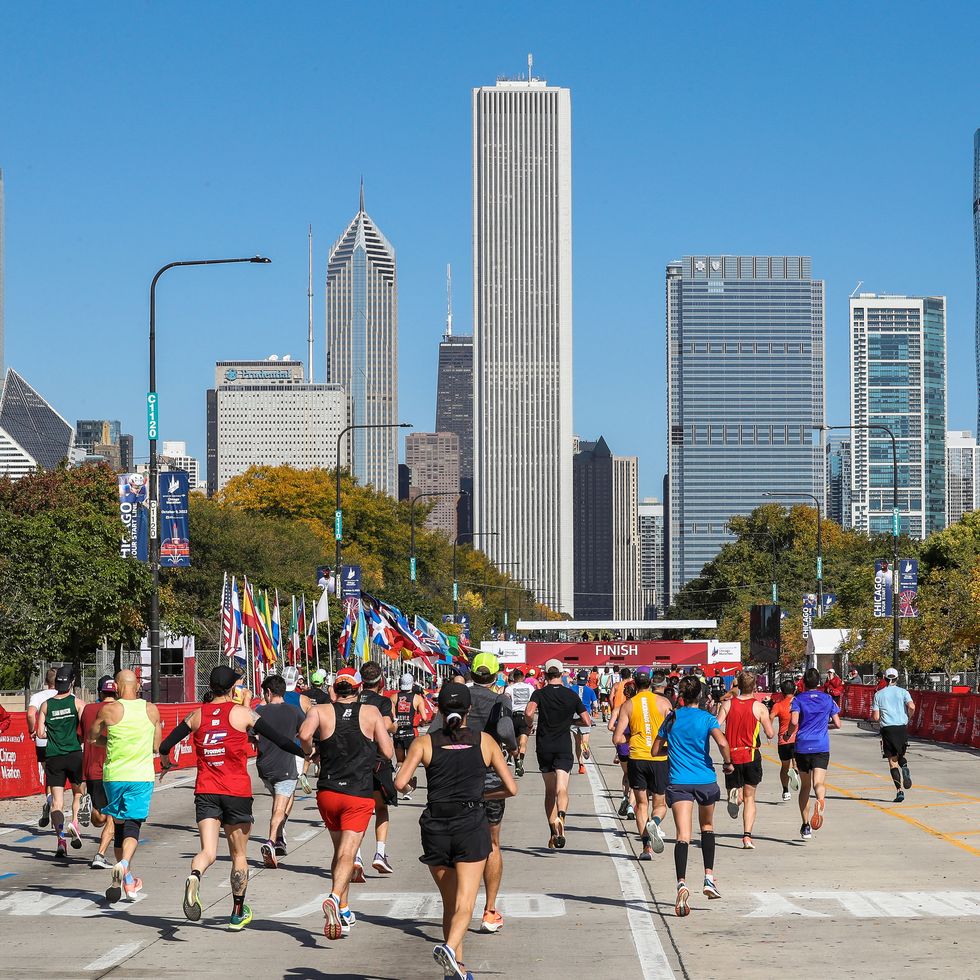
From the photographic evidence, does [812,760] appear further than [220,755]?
Yes

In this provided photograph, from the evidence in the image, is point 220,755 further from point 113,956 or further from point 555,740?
point 555,740

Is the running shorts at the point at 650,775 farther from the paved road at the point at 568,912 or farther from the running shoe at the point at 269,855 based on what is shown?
the running shoe at the point at 269,855

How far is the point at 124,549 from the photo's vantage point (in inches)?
1992

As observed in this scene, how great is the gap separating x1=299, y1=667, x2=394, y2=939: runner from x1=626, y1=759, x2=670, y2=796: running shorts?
489cm

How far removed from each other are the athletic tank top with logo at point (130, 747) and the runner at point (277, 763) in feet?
4.66

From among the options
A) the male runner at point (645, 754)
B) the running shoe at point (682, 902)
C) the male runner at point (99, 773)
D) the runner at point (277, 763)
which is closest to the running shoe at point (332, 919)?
the running shoe at point (682, 902)

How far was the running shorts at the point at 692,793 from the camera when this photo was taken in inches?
494

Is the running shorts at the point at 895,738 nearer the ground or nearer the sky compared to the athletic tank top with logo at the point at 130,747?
nearer the ground

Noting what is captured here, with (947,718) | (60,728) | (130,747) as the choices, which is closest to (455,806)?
(130,747)

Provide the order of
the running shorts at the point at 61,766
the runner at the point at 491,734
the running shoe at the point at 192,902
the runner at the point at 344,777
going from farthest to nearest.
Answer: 1. the running shorts at the point at 61,766
2. the runner at the point at 344,777
3. the running shoe at the point at 192,902
4. the runner at the point at 491,734

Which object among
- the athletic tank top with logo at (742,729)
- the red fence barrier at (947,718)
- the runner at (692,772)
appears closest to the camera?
the runner at (692,772)

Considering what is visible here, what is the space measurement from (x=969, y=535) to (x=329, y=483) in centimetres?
4506

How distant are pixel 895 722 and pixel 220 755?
12837 millimetres

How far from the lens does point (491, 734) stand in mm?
12828
